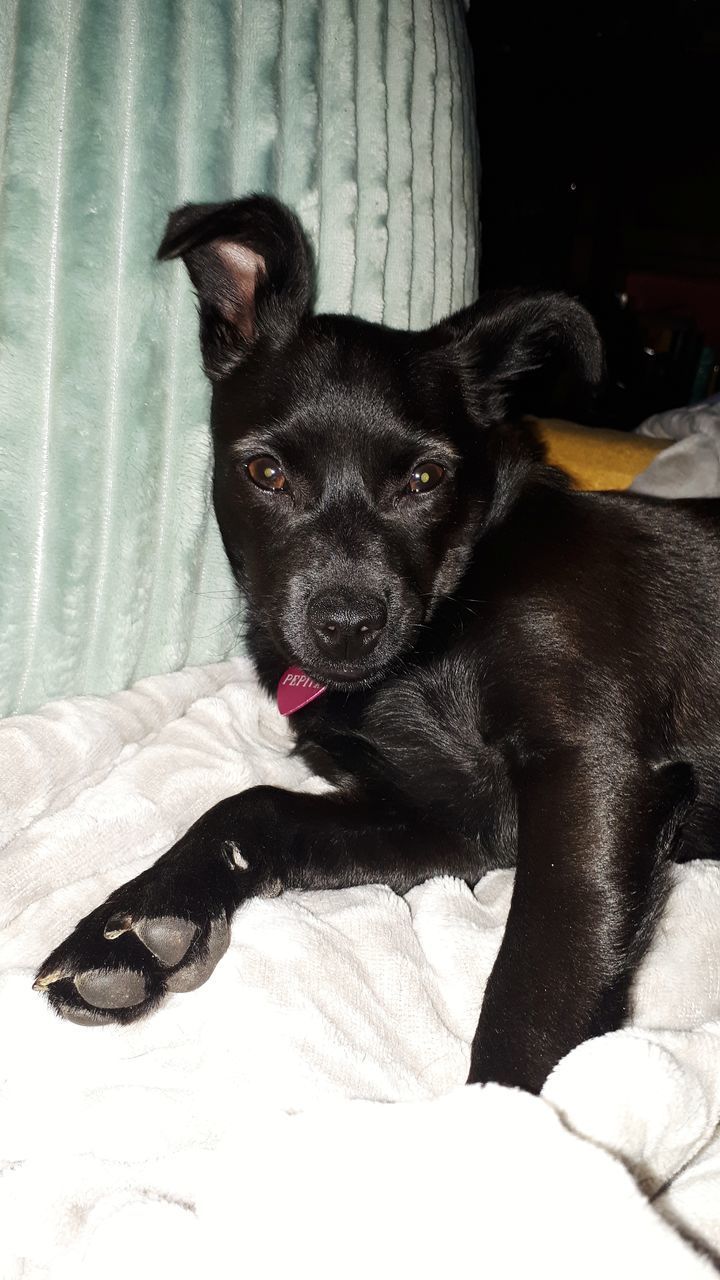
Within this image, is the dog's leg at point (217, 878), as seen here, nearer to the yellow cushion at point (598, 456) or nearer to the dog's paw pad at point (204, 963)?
the dog's paw pad at point (204, 963)

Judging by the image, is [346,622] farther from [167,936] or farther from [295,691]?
[167,936]

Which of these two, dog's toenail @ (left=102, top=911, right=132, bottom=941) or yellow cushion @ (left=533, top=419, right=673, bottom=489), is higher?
yellow cushion @ (left=533, top=419, right=673, bottom=489)

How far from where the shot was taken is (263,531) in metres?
1.85

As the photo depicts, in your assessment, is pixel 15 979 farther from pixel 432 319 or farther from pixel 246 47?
pixel 432 319

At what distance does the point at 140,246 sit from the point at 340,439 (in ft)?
1.69

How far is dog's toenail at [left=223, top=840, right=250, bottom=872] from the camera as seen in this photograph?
1562 mm

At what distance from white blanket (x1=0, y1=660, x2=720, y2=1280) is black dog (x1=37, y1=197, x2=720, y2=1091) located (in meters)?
0.11

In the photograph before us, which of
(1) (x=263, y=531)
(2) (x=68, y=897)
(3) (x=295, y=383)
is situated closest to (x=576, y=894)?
(2) (x=68, y=897)

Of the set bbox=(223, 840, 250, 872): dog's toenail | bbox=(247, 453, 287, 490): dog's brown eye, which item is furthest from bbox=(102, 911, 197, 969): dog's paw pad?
bbox=(247, 453, 287, 490): dog's brown eye

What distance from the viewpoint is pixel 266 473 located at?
1842mm

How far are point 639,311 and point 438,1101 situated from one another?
8766mm

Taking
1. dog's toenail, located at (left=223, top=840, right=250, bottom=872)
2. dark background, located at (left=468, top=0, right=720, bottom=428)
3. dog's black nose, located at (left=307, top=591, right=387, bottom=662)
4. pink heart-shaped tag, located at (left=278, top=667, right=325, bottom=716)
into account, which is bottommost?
dog's toenail, located at (left=223, top=840, right=250, bottom=872)

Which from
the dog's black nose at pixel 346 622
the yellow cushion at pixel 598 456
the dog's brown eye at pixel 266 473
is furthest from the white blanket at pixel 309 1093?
the yellow cushion at pixel 598 456

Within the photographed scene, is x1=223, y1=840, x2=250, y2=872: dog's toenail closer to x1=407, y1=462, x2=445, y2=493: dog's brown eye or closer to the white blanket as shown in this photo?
the white blanket
